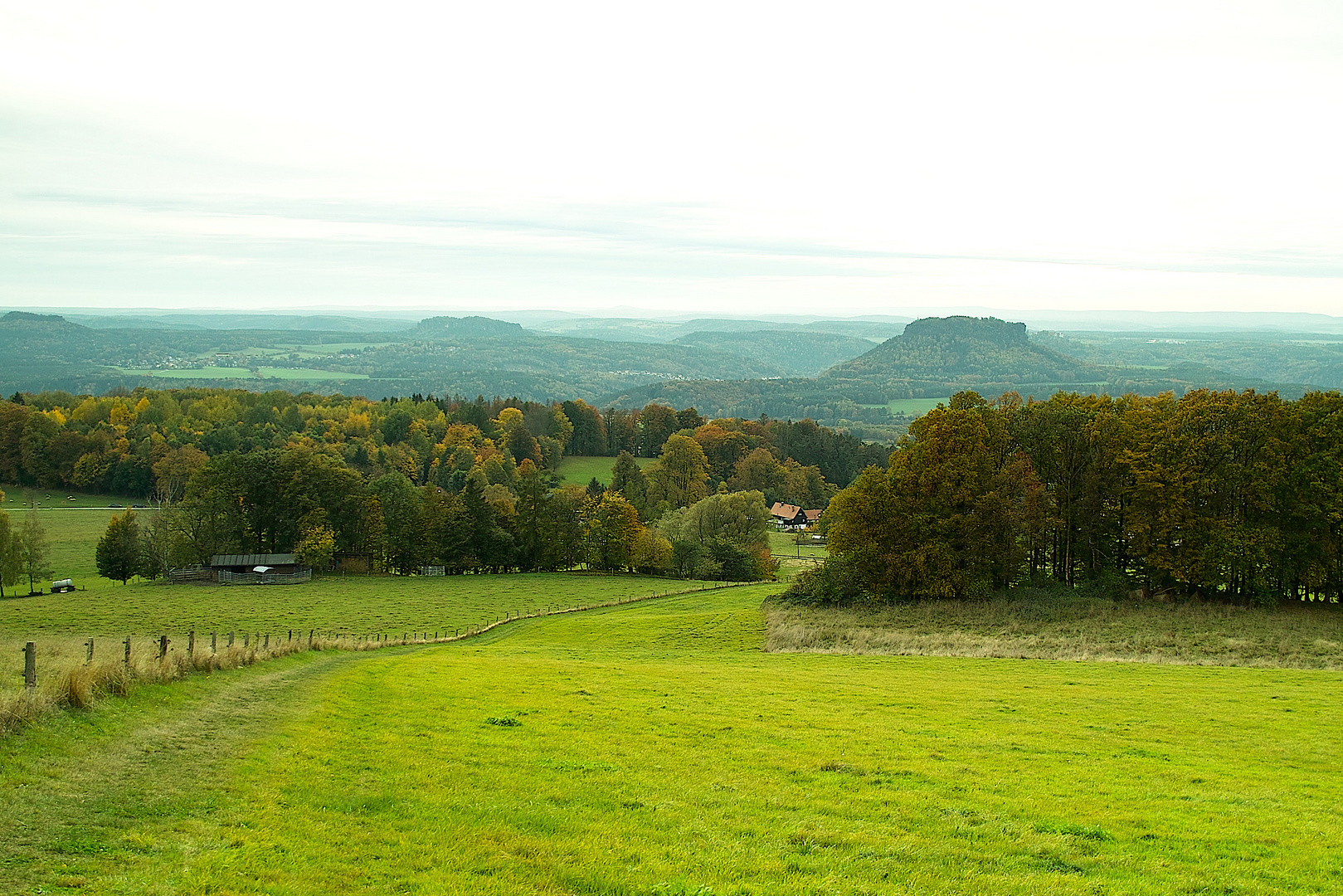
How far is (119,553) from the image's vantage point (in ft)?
213

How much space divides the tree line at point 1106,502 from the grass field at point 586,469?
72771 mm

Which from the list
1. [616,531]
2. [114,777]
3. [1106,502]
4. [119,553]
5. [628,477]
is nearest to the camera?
[114,777]

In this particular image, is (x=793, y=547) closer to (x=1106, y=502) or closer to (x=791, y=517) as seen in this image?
(x=791, y=517)

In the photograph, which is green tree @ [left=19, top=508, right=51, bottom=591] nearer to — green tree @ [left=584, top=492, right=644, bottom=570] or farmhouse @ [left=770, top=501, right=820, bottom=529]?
green tree @ [left=584, top=492, right=644, bottom=570]

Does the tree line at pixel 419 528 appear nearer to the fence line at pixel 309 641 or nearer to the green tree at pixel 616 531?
the green tree at pixel 616 531

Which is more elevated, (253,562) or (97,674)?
(97,674)

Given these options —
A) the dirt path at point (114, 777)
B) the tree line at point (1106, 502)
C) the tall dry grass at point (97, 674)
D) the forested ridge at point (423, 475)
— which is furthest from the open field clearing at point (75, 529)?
the dirt path at point (114, 777)

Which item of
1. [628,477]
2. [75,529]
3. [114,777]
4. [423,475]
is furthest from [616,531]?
[114,777]

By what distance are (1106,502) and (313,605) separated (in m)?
46.6

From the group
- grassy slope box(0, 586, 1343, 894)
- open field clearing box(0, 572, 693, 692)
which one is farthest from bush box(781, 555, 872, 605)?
grassy slope box(0, 586, 1343, 894)

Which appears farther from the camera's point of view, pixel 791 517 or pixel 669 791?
pixel 791 517

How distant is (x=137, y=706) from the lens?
1373 centimetres

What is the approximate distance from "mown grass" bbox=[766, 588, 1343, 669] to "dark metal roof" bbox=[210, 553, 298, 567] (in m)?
47.6

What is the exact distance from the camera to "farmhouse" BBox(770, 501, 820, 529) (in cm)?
11375
